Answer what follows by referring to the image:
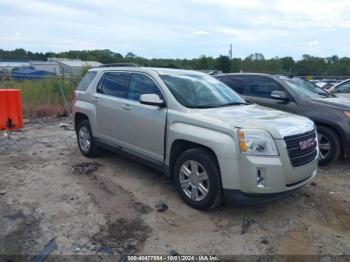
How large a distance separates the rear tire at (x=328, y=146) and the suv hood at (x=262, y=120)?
1927mm

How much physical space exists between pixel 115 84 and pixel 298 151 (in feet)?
10.9

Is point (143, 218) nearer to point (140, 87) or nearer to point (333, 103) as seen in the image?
point (140, 87)

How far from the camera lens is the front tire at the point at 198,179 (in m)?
4.30

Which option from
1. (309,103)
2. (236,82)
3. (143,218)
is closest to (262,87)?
(236,82)

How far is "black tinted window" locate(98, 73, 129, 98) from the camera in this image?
599cm

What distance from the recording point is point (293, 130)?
14.4ft

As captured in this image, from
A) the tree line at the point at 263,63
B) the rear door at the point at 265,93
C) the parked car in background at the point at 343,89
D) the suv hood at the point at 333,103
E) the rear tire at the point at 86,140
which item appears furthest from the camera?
the tree line at the point at 263,63

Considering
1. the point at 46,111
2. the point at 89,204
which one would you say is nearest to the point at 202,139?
the point at 89,204

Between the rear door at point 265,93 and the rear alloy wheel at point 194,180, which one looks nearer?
the rear alloy wheel at point 194,180

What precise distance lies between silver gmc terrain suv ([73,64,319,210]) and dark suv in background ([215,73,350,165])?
1.80 meters

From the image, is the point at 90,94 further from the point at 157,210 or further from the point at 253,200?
the point at 253,200

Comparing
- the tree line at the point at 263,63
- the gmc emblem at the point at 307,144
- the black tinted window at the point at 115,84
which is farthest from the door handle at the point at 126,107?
the tree line at the point at 263,63

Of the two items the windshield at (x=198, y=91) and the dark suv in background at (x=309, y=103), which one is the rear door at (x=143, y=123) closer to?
the windshield at (x=198, y=91)

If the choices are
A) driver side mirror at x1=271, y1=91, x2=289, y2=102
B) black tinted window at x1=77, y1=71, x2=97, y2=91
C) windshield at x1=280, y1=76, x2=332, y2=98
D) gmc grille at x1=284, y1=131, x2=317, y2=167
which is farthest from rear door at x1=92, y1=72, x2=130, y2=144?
windshield at x1=280, y1=76, x2=332, y2=98
